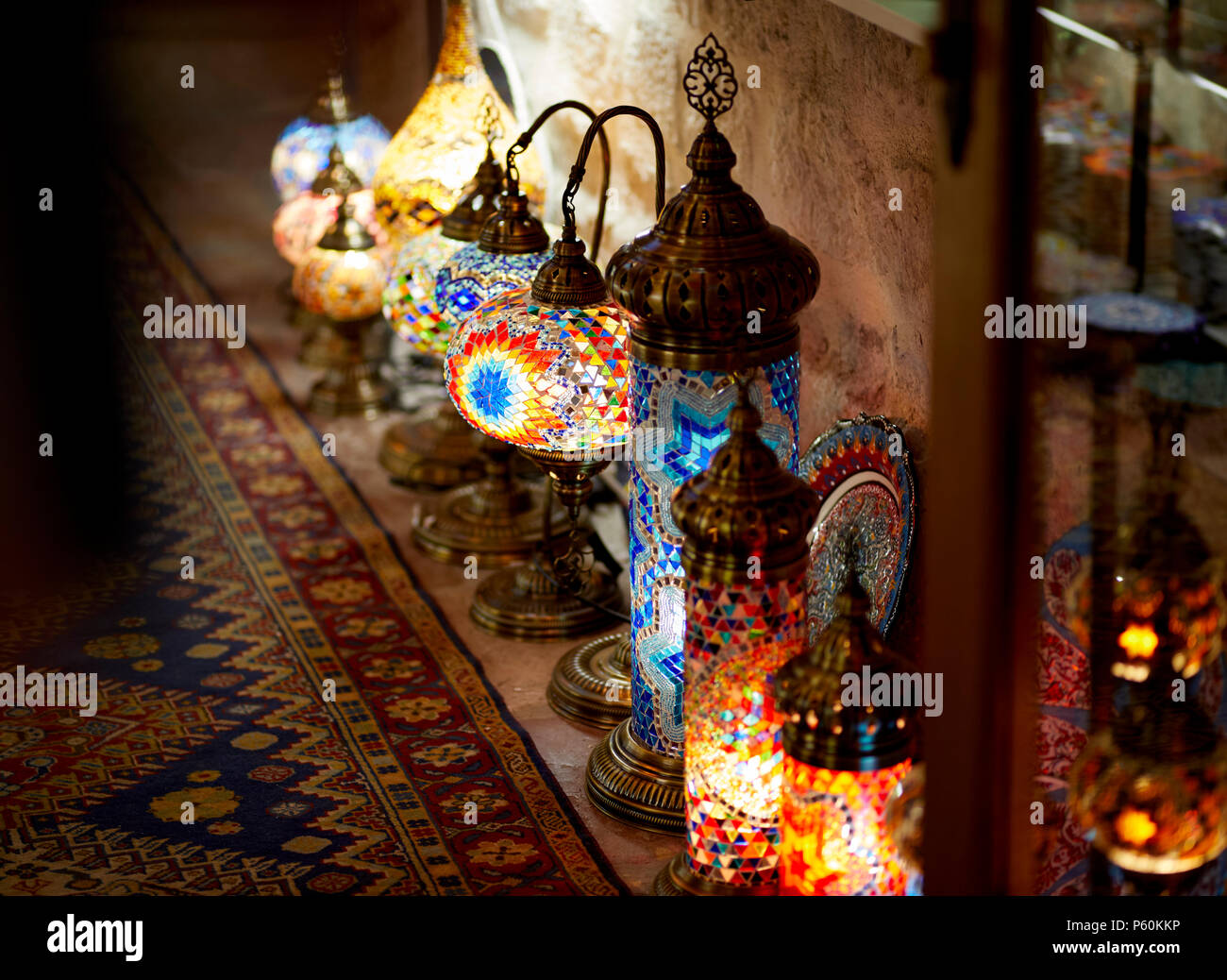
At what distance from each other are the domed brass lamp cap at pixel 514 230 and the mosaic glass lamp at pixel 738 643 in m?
1.14

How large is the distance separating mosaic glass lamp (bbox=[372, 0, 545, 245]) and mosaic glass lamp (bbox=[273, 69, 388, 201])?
863mm

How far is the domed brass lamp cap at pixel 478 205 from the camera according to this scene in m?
4.24

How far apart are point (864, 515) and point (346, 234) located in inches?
83.6

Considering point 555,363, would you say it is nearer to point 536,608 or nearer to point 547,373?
point 547,373

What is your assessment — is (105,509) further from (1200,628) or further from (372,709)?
(1200,628)

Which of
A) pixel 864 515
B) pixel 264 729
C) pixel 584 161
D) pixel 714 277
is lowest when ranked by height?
pixel 264 729

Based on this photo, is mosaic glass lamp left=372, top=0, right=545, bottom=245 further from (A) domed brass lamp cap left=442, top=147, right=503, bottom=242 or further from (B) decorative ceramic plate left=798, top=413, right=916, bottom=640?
(B) decorative ceramic plate left=798, top=413, right=916, bottom=640

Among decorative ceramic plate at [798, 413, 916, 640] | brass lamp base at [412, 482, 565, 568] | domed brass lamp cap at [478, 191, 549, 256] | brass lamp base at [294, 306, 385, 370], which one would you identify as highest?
domed brass lamp cap at [478, 191, 549, 256]

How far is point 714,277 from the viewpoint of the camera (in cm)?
299

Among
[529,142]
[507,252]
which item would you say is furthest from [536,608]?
[529,142]

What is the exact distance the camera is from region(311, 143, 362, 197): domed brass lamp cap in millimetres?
5211

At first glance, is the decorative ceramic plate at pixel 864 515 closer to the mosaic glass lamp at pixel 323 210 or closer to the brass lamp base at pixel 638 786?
the brass lamp base at pixel 638 786

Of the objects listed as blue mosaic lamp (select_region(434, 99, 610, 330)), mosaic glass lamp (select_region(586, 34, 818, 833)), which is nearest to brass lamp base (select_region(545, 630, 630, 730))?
mosaic glass lamp (select_region(586, 34, 818, 833))
